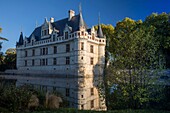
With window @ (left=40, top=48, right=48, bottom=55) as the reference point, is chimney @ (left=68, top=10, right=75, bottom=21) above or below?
above

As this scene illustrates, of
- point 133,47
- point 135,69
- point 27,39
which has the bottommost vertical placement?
point 135,69

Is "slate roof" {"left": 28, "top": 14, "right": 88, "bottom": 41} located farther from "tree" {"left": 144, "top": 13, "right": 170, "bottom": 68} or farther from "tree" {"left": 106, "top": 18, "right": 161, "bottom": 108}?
"tree" {"left": 106, "top": 18, "right": 161, "bottom": 108}

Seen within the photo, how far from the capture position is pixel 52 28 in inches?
1227

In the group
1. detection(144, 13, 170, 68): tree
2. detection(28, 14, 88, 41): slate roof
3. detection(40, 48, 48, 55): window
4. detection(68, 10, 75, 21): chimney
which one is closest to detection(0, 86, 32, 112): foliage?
detection(144, 13, 170, 68): tree

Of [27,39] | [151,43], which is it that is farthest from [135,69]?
[27,39]

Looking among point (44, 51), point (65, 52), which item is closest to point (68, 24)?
point (65, 52)

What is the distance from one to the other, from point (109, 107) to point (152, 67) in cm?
247

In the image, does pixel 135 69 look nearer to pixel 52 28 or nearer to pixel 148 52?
pixel 148 52

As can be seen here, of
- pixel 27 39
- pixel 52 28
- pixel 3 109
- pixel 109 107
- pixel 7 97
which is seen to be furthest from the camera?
pixel 27 39

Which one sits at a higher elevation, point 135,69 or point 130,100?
point 135,69

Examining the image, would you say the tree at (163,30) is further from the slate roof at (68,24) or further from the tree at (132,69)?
the tree at (132,69)

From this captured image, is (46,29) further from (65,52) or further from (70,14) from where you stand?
(65,52)

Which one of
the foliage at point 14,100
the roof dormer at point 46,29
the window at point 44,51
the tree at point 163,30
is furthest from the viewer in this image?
the roof dormer at point 46,29

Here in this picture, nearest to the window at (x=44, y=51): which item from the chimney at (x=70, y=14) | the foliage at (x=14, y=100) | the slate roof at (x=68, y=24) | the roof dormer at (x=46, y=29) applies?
the roof dormer at (x=46, y=29)
